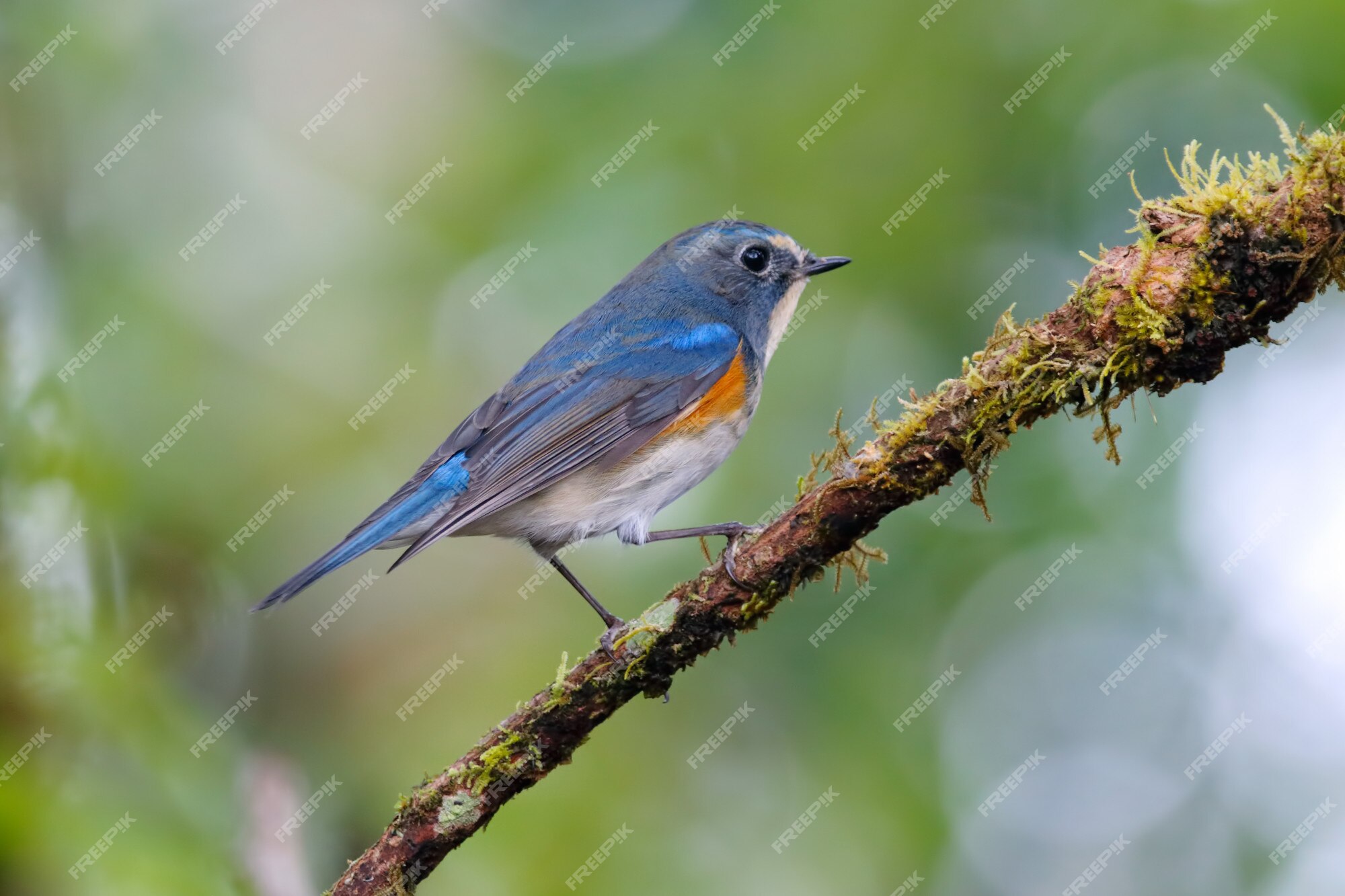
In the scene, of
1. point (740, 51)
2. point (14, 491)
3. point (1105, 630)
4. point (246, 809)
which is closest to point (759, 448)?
point (740, 51)

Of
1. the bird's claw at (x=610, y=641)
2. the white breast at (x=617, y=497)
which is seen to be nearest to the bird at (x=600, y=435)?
the white breast at (x=617, y=497)

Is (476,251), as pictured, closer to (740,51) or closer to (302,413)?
(302,413)

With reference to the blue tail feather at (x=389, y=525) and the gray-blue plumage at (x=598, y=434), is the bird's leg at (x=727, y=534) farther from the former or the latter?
the blue tail feather at (x=389, y=525)

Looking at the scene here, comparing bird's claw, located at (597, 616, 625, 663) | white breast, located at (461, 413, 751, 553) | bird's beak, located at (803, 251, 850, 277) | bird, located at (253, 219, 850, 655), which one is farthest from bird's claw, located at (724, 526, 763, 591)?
bird's beak, located at (803, 251, 850, 277)

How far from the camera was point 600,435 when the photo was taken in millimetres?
4266

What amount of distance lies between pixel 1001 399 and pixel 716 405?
5.84 feet

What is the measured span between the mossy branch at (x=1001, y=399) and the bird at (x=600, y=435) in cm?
81

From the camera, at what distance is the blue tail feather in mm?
3537

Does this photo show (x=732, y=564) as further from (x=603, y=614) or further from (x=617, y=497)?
(x=617, y=497)

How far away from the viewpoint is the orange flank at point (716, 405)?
4223 millimetres

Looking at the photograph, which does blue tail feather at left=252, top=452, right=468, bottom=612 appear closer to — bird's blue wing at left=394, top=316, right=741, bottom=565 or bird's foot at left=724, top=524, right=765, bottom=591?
bird's blue wing at left=394, top=316, right=741, bottom=565

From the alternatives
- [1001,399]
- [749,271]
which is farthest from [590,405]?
[1001,399]

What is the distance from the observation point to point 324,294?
5.23 meters

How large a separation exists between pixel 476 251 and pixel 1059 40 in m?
2.75
